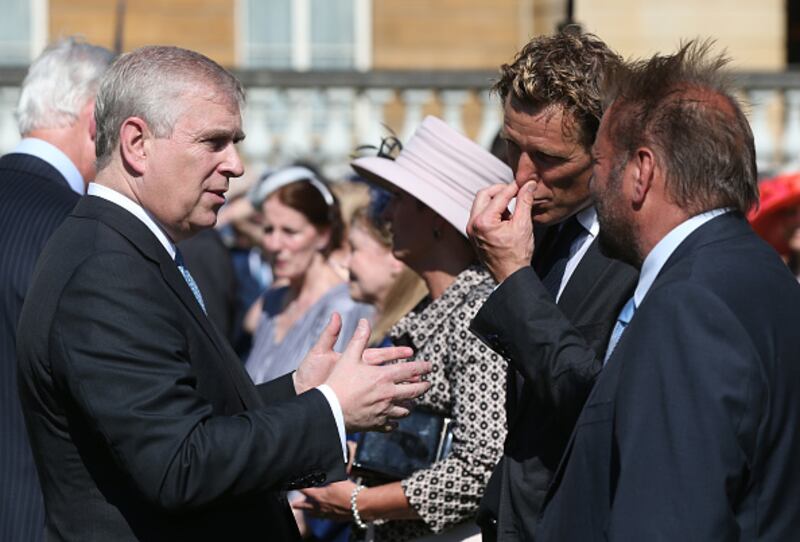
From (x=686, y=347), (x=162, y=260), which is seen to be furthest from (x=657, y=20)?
(x=686, y=347)

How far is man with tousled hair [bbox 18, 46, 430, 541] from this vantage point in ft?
10.5

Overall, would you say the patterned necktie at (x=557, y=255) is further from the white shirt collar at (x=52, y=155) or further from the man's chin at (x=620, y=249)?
the white shirt collar at (x=52, y=155)

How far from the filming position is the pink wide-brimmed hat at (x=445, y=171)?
15.1 feet

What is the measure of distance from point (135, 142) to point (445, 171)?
139 cm

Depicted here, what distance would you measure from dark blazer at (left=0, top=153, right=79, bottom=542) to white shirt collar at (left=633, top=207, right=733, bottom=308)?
2087mm

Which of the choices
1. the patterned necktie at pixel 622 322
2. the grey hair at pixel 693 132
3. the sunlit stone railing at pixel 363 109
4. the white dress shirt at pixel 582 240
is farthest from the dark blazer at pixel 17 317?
the sunlit stone railing at pixel 363 109

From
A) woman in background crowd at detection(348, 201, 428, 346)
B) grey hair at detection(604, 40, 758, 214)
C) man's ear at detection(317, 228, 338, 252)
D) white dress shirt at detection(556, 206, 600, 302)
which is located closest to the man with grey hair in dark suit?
white dress shirt at detection(556, 206, 600, 302)

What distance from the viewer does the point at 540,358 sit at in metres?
3.46

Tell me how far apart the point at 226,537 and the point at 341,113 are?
10207mm

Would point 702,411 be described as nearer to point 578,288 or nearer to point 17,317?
point 578,288

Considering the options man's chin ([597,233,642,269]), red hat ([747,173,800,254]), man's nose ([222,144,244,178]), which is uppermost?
man's nose ([222,144,244,178])

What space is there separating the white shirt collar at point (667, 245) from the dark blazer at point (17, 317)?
6.85ft

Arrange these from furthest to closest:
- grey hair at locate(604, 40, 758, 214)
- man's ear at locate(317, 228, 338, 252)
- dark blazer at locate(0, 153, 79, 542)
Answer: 1. man's ear at locate(317, 228, 338, 252)
2. dark blazer at locate(0, 153, 79, 542)
3. grey hair at locate(604, 40, 758, 214)

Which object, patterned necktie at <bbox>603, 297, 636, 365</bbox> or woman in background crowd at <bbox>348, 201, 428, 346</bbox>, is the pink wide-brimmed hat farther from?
woman in background crowd at <bbox>348, 201, 428, 346</bbox>
